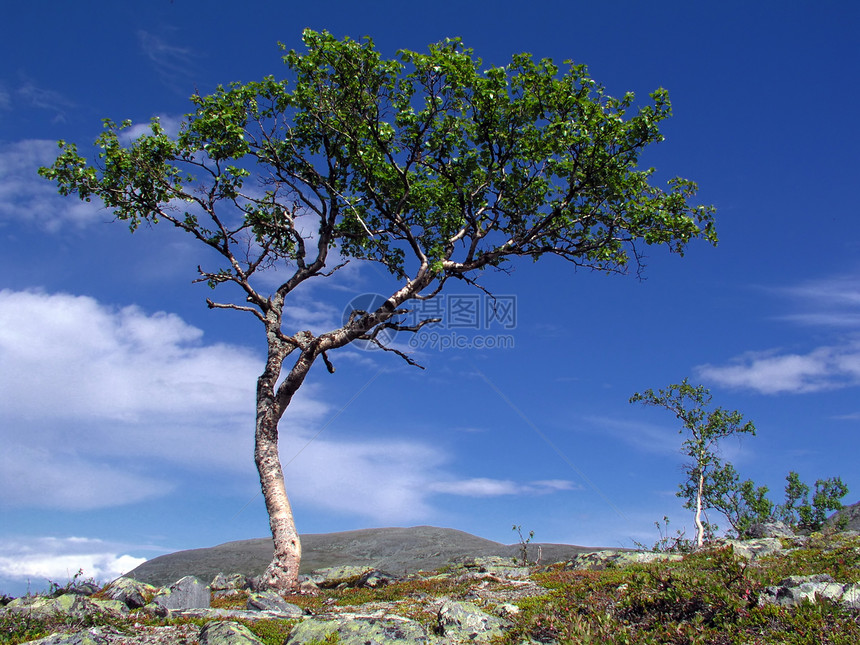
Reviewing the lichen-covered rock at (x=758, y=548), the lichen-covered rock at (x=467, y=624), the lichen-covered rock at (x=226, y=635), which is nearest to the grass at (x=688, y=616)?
the lichen-covered rock at (x=467, y=624)

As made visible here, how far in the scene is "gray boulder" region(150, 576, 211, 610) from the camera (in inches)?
563

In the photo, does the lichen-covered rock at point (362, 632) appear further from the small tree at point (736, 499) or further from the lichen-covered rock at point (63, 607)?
the small tree at point (736, 499)

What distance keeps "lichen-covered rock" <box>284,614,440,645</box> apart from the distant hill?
923 inches

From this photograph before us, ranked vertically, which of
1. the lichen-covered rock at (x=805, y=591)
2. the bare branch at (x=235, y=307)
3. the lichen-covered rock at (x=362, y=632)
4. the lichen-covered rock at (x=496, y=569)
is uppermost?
the bare branch at (x=235, y=307)

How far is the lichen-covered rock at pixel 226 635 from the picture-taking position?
9.59m

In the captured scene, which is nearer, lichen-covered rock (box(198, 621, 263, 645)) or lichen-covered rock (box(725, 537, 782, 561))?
lichen-covered rock (box(198, 621, 263, 645))

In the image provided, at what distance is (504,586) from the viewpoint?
17.5m

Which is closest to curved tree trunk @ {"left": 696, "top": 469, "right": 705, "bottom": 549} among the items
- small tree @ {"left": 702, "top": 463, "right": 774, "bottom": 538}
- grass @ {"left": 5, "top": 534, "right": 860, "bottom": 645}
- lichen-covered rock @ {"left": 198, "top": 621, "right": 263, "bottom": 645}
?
small tree @ {"left": 702, "top": 463, "right": 774, "bottom": 538}

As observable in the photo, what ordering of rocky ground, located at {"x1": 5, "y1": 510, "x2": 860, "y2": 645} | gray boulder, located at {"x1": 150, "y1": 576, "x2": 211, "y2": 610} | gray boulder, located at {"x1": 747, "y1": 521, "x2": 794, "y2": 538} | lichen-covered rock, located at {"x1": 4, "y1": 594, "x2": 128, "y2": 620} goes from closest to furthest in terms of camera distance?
1. rocky ground, located at {"x1": 5, "y1": 510, "x2": 860, "y2": 645}
2. lichen-covered rock, located at {"x1": 4, "y1": 594, "x2": 128, "y2": 620}
3. gray boulder, located at {"x1": 150, "y1": 576, "x2": 211, "y2": 610}
4. gray boulder, located at {"x1": 747, "y1": 521, "x2": 794, "y2": 538}

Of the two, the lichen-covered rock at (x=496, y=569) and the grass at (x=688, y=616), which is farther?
the lichen-covered rock at (x=496, y=569)

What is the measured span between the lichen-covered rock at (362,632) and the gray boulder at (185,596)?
557 centimetres

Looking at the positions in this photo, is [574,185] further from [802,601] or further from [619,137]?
[802,601]

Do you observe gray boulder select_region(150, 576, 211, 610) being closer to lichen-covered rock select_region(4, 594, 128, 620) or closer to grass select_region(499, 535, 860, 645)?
lichen-covered rock select_region(4, 594, 128, 620)

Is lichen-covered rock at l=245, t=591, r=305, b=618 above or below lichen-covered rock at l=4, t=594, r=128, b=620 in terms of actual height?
below
